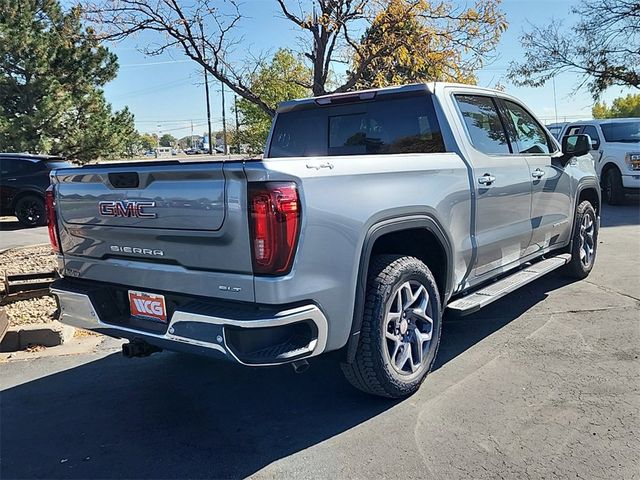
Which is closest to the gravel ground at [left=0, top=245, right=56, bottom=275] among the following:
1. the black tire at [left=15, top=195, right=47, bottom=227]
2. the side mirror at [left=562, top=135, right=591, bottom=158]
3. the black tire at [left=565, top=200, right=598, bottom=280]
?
the black tire at [left=15, top=195, right=47, bottom=227]

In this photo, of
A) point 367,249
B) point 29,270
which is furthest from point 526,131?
point 29,270

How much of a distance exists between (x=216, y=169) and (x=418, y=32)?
5.25m

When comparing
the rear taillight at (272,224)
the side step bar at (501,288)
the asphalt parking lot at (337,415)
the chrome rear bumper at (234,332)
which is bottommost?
the asphalt parking lot at (337,415)

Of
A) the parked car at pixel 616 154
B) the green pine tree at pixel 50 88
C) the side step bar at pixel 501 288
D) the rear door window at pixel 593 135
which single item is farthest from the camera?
the green pine tree at pixel 50 88

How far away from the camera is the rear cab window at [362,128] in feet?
13.4

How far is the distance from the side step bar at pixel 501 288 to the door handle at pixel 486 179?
84cm

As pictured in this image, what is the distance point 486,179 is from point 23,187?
1207 centimetres

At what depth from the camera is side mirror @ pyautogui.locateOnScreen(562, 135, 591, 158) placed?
5.29 meters

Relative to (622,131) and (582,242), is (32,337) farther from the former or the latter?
(622,131)

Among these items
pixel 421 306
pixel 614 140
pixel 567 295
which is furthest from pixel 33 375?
pixel 614 140

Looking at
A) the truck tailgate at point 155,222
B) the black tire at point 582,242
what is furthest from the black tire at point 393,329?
the black tire at point 582,242

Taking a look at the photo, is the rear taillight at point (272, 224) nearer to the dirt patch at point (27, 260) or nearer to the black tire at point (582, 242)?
the black tire at point (582, 242)

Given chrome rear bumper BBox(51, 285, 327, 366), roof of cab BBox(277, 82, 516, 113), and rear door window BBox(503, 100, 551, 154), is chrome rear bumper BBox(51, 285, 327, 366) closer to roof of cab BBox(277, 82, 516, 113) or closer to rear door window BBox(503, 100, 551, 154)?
roof of cab BBox(277, 82, 516, 113)

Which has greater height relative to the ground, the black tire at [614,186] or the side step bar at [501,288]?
the black tire at [614,186]
